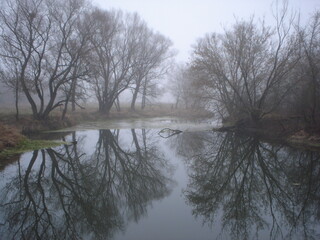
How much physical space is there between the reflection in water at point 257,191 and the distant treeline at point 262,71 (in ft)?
20.3

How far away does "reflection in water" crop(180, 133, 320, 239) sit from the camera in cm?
607

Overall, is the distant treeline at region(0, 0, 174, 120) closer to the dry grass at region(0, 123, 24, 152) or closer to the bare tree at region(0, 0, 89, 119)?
the bare tree at region(0, 0, 89, 119)

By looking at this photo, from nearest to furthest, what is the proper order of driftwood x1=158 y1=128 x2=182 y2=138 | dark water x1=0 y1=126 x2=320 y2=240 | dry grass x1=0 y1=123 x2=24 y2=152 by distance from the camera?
Answer: dark water x1=0 y1=126 x2=320 y2=240, dry grass x1=0 y1=123 x2=24 y2=152, driftwood x1=158 y1=128 x2=182 y2=138

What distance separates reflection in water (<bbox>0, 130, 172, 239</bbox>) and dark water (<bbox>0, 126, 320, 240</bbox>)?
0.02 m

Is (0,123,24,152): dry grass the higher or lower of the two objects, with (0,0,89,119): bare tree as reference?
lower

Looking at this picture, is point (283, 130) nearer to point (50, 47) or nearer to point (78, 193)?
point (78, 193)

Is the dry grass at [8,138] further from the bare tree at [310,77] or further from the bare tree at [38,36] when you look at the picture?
the bare tree at [310,77]

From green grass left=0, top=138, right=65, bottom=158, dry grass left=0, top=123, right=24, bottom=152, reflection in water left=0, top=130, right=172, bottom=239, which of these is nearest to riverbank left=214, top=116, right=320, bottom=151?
reflection in water left=0, top=130, right=172, bottom=239

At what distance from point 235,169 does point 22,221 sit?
26.2ft

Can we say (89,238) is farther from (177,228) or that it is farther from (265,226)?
(265,226)

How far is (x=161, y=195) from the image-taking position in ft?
26.8

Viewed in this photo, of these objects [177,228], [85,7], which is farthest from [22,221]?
[85,7]

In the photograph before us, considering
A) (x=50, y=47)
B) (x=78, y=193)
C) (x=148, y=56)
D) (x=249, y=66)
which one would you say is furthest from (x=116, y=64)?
(x=78, y=193)

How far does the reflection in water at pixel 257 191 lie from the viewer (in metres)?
6.07
